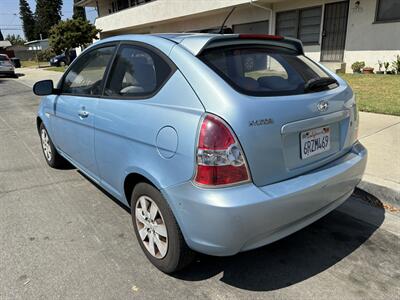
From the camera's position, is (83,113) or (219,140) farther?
(83,113)

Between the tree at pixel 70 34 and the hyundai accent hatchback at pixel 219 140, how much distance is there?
26.5 meters

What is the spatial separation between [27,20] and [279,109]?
330ft

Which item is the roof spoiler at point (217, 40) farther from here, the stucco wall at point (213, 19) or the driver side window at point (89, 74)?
the stucco wall at point (213, 19)

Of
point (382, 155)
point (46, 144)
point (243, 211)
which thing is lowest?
point (382, 155)

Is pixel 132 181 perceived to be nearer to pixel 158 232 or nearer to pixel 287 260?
pixel 158 232

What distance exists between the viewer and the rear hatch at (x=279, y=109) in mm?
2123

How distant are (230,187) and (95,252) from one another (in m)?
1.44

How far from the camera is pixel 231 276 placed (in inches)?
101

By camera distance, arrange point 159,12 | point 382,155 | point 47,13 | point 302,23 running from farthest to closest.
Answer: point 47,13, point 159,12, point 302,23, point 382,155

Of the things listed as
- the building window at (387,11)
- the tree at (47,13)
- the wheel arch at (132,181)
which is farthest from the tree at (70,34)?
the tree at (47,13)

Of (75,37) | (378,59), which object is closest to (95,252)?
(378,59)

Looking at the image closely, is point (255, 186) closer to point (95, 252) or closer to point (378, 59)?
point (95, 252)

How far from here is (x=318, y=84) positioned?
2625 millimetres

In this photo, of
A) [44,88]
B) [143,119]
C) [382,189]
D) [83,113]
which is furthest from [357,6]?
[143,119]
